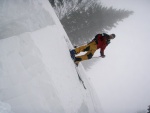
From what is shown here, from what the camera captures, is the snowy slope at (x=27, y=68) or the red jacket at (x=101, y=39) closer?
the snowy slope at (x=27, y=68)

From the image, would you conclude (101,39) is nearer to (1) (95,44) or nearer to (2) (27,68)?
(1) (95,44)

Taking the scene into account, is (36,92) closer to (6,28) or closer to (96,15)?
(6,28)

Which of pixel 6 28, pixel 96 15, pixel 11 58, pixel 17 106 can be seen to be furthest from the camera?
pixel 96 15

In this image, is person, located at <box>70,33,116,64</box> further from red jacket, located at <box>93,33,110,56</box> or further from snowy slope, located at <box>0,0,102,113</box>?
snowy slope, located at <box>0,0,102,113</box>

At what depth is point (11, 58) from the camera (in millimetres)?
3861

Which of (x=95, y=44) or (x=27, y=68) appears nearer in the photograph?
(x=27, y=68)

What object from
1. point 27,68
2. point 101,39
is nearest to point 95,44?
point 101,39

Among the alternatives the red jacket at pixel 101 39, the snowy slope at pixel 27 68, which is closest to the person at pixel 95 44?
the red jacket at pixel 101 39

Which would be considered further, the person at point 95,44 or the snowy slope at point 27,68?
the person at point 95,44

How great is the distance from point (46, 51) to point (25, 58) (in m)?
0.70

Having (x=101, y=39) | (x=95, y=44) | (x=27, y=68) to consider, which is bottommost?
(x=95, y=44)

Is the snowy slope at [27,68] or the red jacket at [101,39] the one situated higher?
the snowy slope at [27,68]

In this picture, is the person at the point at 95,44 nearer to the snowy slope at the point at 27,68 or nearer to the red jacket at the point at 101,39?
the red jacket at the point at 101,39

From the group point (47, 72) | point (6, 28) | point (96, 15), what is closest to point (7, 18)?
point (6, 28)
